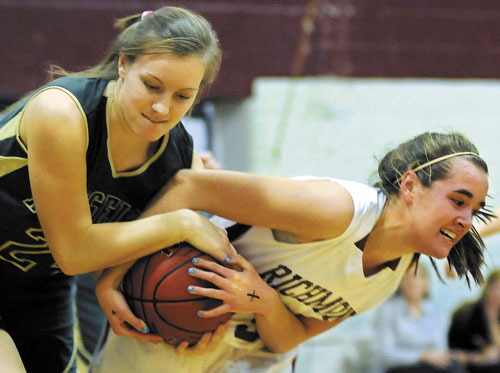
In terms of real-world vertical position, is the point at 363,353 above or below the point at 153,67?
below

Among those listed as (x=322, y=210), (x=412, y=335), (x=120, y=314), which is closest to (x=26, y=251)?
(x=120, y=314)

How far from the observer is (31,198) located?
229 cm

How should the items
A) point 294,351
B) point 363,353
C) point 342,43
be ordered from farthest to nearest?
point 342,43 < point 363,353 < point 294,351

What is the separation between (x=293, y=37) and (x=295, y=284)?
365 centimetres

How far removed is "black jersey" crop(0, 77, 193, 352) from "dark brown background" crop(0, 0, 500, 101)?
9.77 feet

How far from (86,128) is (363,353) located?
156 inches

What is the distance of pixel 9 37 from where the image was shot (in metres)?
5.36

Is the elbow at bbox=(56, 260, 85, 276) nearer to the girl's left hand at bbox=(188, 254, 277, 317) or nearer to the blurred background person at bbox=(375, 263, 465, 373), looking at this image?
the girl's left hand at bbox=(188, 254, 277, 317)

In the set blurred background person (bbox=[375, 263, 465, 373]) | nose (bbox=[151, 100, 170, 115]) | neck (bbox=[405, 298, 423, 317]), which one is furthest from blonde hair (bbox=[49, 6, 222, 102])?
neck (bbox=[405, 298, 423, 317])

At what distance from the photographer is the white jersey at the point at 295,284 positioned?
242 cm

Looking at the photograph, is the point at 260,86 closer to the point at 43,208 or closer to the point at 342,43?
the point at 342,43

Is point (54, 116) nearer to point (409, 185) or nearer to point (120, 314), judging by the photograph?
point (120, 314)

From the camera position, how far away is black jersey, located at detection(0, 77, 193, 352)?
222cm

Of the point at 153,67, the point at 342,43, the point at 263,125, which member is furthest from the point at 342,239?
the point at 342,43
